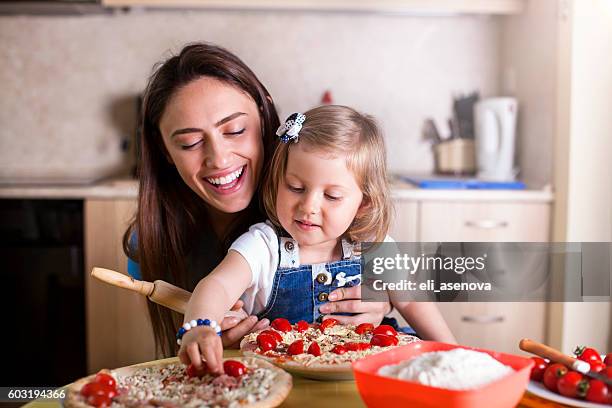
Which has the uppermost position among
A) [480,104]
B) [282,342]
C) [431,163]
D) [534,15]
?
[534,15]

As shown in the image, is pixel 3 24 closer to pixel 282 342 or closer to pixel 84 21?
pixel 84 21

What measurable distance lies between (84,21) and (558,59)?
1888mm

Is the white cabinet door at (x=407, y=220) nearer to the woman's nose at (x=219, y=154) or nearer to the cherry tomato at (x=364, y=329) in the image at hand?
the woman's nose at (x=219, y=154)

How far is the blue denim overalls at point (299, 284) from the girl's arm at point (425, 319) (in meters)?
0.05

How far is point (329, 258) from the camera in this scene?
142 cm

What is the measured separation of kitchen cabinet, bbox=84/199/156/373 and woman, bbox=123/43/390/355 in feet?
2.99

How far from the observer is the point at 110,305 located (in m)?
2.50

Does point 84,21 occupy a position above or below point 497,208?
above

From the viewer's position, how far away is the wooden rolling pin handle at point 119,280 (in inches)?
40.2

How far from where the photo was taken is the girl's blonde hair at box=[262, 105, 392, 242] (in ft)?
4.32

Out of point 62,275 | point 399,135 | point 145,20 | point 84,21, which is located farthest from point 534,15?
→ point 62,275

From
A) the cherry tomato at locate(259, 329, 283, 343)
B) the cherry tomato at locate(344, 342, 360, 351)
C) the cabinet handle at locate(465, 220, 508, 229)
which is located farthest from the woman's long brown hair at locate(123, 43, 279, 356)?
the cabinet handle at locate(465, 220, 508, 229)

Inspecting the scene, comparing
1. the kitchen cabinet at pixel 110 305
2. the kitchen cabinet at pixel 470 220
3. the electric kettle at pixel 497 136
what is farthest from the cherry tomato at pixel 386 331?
the electric kettle at pixel 497 136

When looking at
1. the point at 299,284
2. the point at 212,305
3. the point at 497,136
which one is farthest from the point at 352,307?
the point at 497,136
